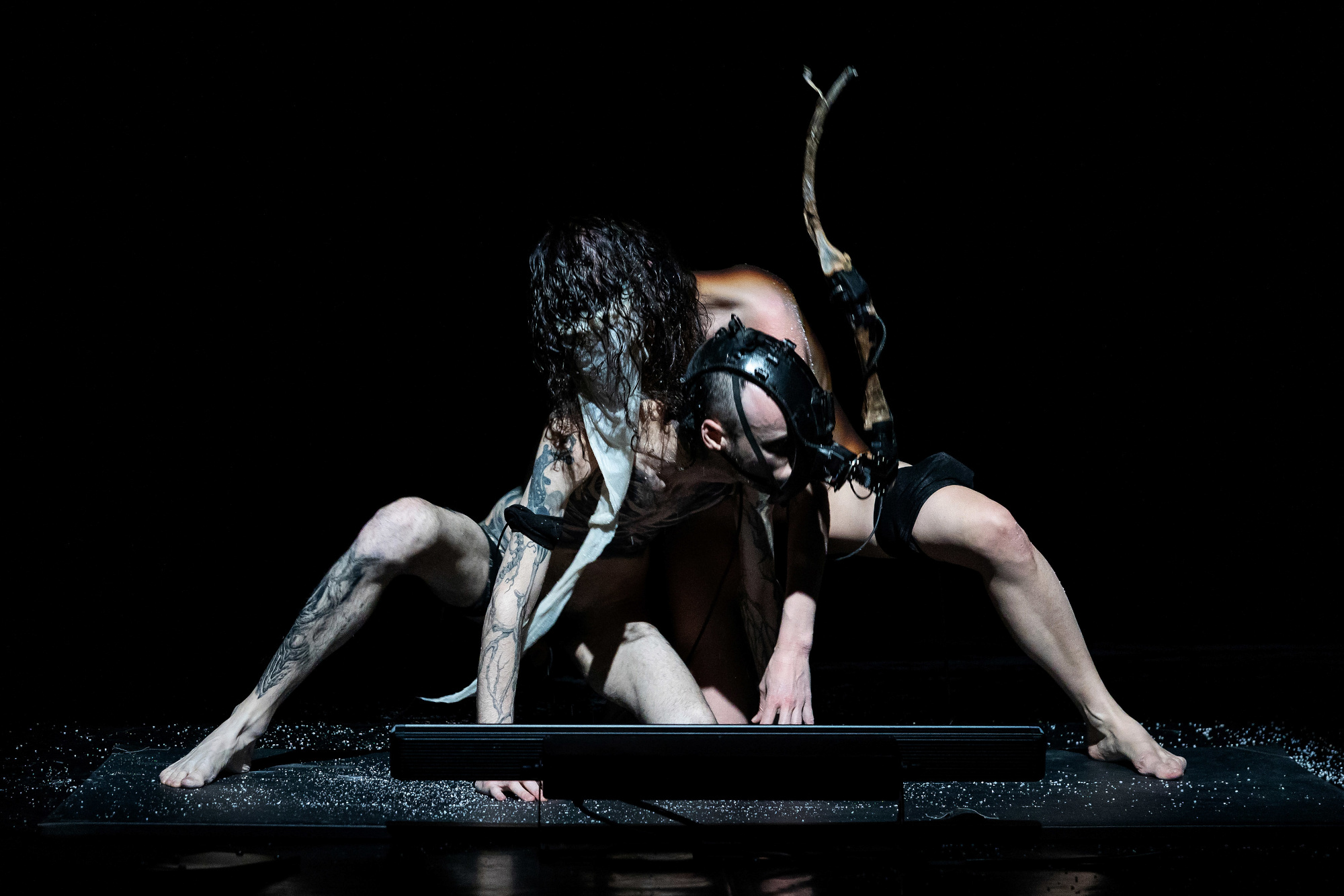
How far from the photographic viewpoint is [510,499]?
242 cm

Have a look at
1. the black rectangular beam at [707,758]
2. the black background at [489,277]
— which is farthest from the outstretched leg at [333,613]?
the black background at [489,277]

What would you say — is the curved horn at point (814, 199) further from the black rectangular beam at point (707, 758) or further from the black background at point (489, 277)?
the black background at point (489, 277)

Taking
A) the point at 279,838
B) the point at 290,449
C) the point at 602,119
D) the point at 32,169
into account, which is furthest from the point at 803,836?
the point at 32,169

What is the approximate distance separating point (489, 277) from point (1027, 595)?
1.81 meters

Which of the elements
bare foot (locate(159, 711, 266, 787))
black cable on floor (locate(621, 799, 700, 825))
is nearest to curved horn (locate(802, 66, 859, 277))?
black cable on floor (locate(621, 799, 700, 825))

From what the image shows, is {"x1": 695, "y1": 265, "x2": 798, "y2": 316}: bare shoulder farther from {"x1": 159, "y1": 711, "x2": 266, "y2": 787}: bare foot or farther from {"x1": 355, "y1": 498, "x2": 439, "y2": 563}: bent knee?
{"x1": 159, "y1": 711, "x2": 266, "y2": 787}: bare foot

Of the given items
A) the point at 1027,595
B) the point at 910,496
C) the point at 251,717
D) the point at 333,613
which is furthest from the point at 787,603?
the point at 251,717

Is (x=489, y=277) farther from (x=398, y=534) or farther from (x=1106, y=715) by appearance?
(x=1106, y=715)

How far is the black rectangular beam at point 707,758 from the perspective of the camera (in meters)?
1.66

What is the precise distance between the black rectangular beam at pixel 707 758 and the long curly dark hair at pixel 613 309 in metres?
0.63

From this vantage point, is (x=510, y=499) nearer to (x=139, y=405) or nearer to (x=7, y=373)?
(x=139, y=405)

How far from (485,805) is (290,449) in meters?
1.89

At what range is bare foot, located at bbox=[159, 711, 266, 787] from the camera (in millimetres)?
2064

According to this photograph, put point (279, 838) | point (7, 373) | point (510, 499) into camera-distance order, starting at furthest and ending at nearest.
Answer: point (7, 373) < point (510, 499) < point (279, 838)
